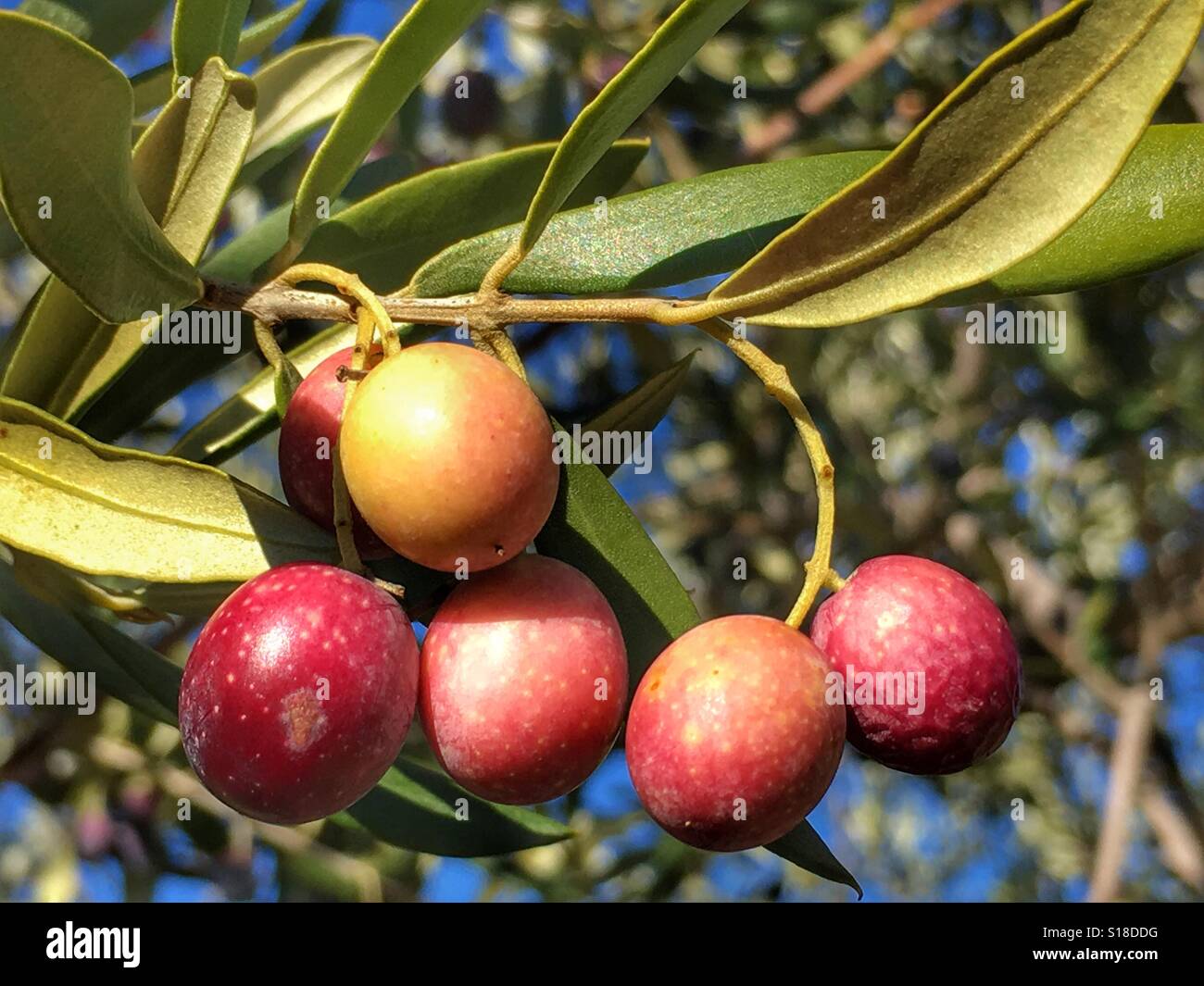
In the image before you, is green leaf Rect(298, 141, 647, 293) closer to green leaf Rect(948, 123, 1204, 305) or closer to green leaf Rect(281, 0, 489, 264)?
green leaf Rect(281, 0, 489, 264)

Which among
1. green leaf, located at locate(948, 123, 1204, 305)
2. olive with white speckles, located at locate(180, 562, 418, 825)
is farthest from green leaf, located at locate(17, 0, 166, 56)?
green leaf, located at locate(948, 123, 1204, 305)

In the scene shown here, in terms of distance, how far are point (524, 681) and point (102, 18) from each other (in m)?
0.93

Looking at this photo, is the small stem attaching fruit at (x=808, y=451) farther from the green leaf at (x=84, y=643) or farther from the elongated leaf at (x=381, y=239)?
the green leaf at (x=84, y=643)

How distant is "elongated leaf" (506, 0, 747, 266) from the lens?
842 mm

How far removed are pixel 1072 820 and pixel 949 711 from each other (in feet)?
10.8

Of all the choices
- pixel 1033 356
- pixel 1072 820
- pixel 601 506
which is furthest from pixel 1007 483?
pixel 601 506

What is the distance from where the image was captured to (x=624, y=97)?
90cm

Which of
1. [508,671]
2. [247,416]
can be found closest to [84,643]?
[247,416]

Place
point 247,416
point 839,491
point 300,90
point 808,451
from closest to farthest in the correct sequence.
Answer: point 808,451, point 247,416, point 300,90, point 839,491

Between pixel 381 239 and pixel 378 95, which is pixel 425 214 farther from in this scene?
pixel 378 95

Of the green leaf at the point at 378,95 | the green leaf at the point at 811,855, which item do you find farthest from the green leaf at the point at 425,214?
the green leaf at the point at 811,855

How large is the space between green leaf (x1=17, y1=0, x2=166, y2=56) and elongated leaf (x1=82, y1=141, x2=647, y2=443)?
293 millimetres

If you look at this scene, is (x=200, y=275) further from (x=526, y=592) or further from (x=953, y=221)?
(x=953, y=221)

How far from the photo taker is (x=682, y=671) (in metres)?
0.88
